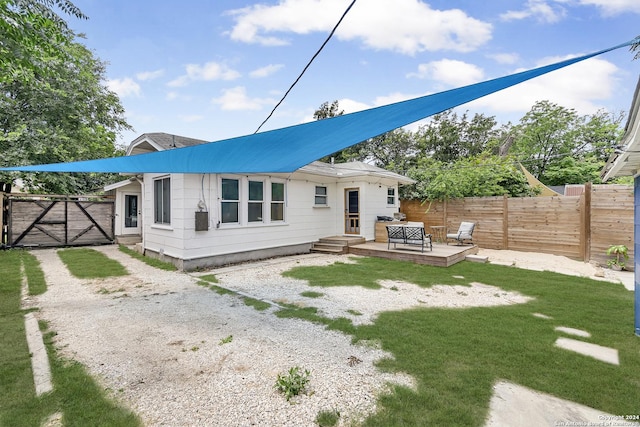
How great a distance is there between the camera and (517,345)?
2.96m

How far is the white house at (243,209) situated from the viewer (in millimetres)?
6844

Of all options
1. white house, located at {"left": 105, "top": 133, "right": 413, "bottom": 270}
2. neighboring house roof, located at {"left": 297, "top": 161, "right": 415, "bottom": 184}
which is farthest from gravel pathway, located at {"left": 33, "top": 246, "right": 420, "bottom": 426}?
neighboring house roof, located at {"left": 297, "top": 161, "right": 415, "bottom": 184}

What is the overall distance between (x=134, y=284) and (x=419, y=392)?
5.39 meters

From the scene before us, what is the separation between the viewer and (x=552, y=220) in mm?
8523

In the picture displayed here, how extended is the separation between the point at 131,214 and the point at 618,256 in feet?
49.0

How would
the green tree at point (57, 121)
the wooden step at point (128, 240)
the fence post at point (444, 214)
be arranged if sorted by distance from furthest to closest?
the fence post at point (444, 214) → the wooden step at point (128, 240) → the green tree at point (57, 121)

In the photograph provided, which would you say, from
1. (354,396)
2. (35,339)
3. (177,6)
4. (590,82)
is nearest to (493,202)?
(354,396)

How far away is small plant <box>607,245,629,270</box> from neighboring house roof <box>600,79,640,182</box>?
507cm

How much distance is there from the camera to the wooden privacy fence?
7168 millimetres

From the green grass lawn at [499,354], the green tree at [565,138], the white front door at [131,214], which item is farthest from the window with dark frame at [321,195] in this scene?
the green tree at [565,138]

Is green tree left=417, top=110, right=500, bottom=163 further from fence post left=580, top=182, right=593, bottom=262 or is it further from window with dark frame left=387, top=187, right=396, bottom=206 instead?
fence post left=580, top=182, right=593, bottom=262

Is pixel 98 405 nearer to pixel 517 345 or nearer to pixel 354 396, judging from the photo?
pixel 354 396

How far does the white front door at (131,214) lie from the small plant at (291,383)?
11151 mm

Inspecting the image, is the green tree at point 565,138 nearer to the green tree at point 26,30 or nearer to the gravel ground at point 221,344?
the gravel ground at point 221,344
